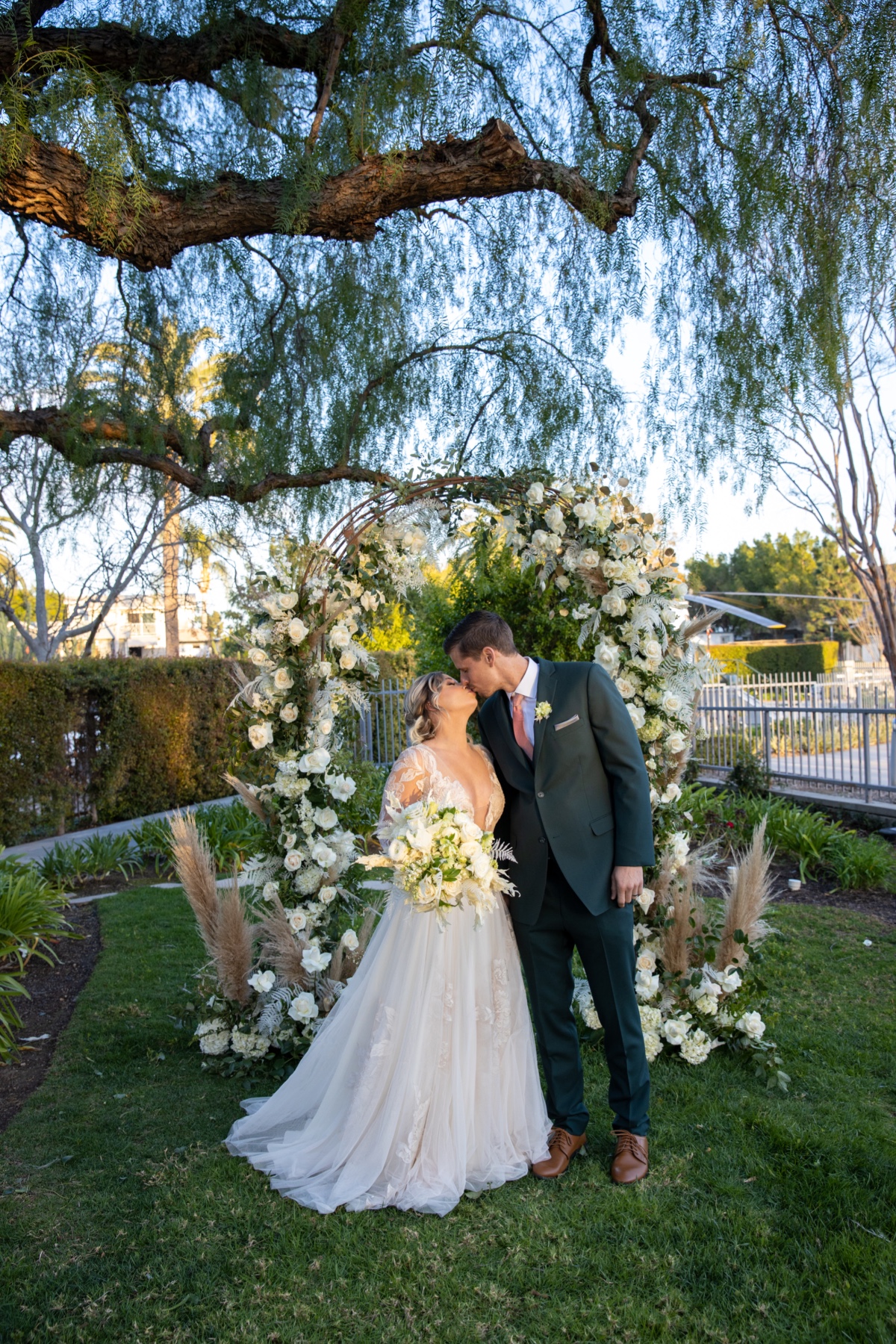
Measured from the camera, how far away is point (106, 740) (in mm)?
10273

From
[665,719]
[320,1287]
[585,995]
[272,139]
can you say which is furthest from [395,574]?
[320,1287]

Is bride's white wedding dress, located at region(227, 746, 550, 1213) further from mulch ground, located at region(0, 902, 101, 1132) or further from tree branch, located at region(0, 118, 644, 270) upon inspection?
tree branch, located at region(0, 118, 644, 270)

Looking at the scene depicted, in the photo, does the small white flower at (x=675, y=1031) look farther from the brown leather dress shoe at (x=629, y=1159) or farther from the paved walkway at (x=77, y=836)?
the paved walkway at (x=77, y=836)

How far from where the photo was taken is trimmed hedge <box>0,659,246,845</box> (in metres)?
9.06

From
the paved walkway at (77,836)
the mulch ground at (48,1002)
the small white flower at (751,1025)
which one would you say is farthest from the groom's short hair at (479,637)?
the paved walkway at (77,836)

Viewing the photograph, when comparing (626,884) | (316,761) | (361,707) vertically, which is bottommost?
(626,884)

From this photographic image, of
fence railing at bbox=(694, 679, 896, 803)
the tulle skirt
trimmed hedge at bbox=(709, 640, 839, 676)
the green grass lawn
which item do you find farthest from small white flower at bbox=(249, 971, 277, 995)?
trimmed hedge at bbox=(709, 640, 839, 676)

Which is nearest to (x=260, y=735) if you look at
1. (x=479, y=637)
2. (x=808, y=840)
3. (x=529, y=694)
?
(x=479, y=637)

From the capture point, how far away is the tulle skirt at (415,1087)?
3152 mm

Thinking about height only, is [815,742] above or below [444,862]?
below

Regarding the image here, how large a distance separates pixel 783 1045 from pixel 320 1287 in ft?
8.40

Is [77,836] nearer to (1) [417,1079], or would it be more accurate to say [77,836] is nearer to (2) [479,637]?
(1) [417,1079]

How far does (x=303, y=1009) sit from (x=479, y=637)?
1986 mm

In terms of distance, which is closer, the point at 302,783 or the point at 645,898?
the point at 645,898
